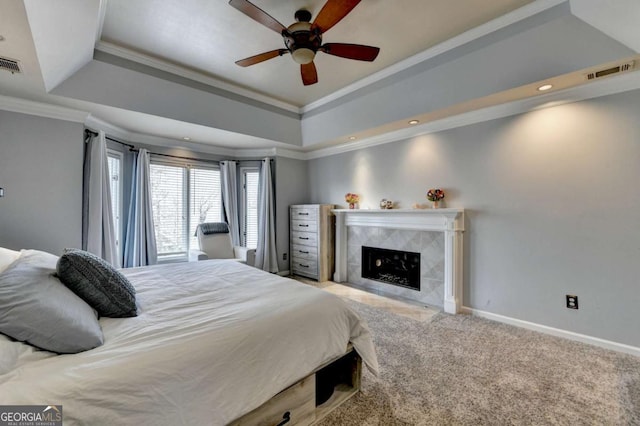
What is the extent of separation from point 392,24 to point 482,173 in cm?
193

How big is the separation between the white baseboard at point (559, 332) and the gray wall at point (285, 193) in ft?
10.5

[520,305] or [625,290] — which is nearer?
[625,290]

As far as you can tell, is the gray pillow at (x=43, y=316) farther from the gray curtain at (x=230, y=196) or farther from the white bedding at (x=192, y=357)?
the gray curtain at (x=230, y=196)

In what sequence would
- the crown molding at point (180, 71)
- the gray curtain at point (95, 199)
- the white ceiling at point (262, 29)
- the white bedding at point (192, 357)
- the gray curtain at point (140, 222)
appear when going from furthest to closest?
1. the gray curtain at point (140, 222)
2. the gray curtain at point (95, 199)
3. the crown molding at point (180, 71)
4. the white ceiling at point (262, 29)
5. the white bedding at point (192, 357)

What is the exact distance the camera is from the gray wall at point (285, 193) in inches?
201

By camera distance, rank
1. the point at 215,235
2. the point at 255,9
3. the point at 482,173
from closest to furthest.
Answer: the point at 255,9, the point at 482,173, the point at 215,235

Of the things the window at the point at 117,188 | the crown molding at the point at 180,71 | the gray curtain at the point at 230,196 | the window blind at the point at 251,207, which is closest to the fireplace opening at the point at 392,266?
the window blind at the point at 251,207

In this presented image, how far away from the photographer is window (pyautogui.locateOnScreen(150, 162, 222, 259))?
4293 mm

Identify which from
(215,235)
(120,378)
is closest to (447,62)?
(120,378)

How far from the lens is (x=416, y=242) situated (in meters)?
3.72

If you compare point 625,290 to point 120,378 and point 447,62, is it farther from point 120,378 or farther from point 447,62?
point 120,378

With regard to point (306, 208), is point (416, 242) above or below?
below

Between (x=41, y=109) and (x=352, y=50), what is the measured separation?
3275 mm

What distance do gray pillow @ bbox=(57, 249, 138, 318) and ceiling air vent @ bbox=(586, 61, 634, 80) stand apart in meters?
3.88
